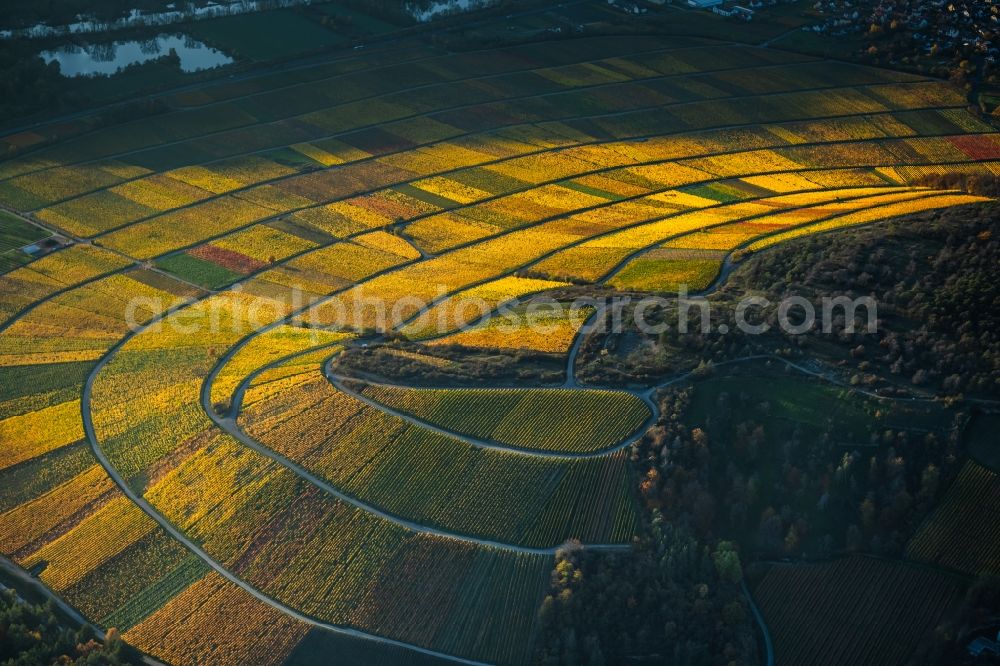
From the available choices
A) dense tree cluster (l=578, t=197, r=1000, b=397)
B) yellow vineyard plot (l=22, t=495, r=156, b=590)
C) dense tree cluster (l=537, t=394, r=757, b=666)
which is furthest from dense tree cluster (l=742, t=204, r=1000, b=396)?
yellow vineyard plot (l=22, t=495, r=156, b=590)

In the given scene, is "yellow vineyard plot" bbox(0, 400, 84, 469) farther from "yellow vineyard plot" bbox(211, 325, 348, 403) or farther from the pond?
the pond

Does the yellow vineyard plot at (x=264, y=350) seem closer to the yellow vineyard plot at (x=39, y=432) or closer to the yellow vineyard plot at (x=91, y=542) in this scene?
the yellow vineyard plot at (x=39, y=432)

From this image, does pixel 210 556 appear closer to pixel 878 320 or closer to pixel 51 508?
pixel 51 508

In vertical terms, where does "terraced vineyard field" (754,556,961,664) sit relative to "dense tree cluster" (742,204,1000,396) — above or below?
below

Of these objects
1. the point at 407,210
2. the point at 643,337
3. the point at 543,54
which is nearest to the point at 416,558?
the point at 643,337

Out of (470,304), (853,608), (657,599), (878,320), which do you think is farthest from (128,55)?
(853,608)

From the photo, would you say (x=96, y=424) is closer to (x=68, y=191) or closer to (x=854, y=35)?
(x=68, y=191)

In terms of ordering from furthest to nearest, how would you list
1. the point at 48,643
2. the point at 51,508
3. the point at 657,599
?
the point at 51,508 < the point at 657,599 < the point at 48,643
